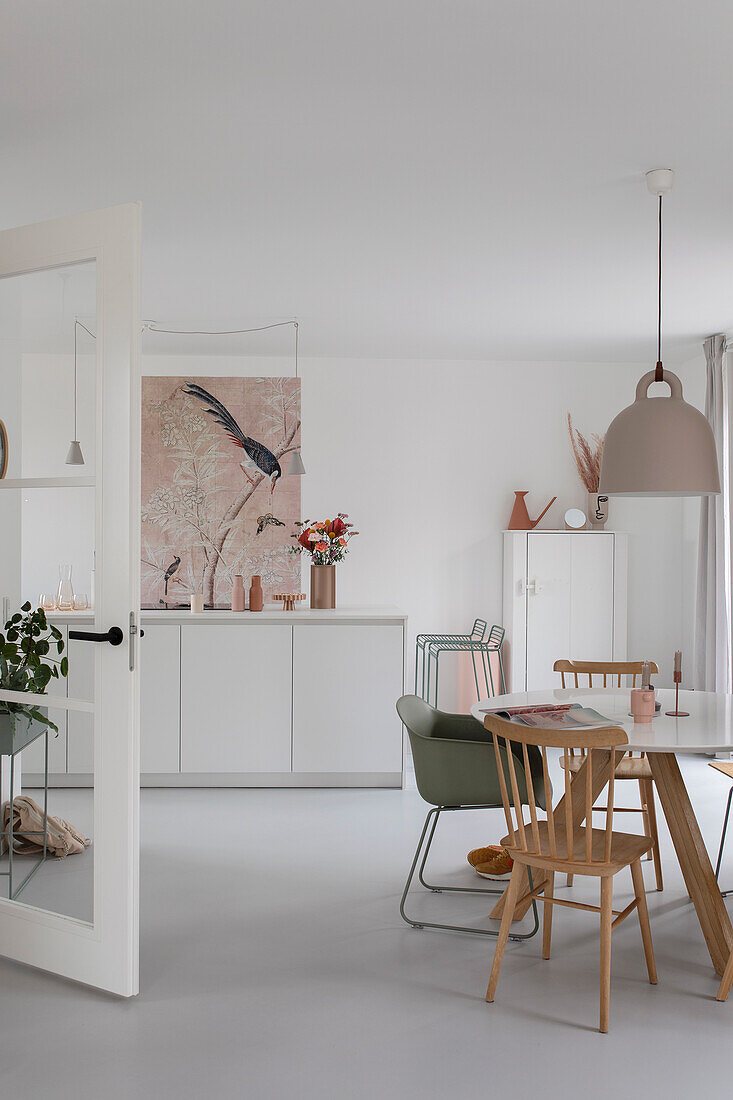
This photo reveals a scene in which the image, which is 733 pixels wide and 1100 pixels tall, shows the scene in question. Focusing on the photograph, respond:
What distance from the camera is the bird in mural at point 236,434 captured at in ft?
20.4

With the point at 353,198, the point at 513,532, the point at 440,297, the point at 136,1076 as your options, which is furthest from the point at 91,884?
the point at 513,532

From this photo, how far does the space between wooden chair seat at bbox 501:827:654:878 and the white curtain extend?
10.1 feet

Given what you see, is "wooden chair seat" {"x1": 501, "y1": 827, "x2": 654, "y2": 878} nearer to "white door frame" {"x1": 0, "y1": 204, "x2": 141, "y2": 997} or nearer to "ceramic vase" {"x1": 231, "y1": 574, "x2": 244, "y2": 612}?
"white door frame" {"x1": 0, "y1": 204, "x2": 141, "y2": 997}

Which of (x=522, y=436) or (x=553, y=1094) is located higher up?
(x=522, y=436)

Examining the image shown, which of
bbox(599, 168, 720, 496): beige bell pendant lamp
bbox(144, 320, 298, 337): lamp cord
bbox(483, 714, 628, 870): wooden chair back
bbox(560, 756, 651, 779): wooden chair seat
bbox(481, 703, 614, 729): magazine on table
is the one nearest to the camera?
bbox(483, 714, 628, 870): wooden chair back

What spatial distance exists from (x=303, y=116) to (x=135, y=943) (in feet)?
8.21

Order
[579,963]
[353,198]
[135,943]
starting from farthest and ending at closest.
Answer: [353,198] < [579,963] < [135,943]

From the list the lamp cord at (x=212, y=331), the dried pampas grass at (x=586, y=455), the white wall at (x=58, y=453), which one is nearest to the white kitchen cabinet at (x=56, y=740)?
the white wall at (x=58, y=453)

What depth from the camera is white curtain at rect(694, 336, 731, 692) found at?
563 centimetres

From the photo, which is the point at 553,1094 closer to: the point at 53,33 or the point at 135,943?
the point at 135,943

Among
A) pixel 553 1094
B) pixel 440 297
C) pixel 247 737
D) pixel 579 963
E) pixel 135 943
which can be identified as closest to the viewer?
pixel 553 1094

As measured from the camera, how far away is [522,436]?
650 centimetres

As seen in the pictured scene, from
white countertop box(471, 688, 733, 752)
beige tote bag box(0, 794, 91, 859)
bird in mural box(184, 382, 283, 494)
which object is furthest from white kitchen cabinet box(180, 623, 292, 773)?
white countertop box(471, 688, 733, 752)

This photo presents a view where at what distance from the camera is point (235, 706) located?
5.11 m
